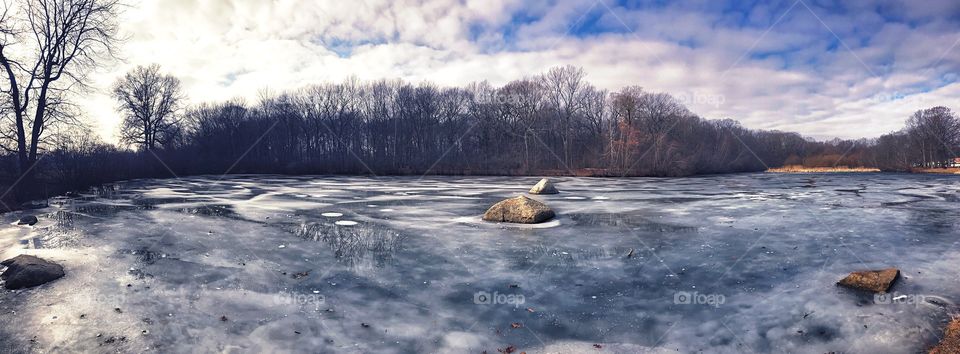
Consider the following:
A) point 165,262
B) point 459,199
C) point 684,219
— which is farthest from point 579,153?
point 165,262

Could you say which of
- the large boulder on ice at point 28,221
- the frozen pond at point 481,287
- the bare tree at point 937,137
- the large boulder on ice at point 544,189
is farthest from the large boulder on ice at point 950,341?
the bare tree at point 937,137

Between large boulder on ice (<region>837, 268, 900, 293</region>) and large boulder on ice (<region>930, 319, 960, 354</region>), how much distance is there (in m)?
1.12

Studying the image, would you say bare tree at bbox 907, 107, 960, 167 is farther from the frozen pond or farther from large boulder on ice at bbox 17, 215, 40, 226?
large boulder on ice at bbox 17, 215, 40, 226

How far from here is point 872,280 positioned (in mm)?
5855

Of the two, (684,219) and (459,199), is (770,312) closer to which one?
(684,219)

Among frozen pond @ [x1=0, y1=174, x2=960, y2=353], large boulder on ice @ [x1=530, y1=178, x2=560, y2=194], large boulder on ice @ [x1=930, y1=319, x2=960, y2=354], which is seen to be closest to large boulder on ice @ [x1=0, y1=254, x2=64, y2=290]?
frozen pond @ [x1=0, y1=174, x2=960, y2=353]

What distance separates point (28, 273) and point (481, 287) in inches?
244

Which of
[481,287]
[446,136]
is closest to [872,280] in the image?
[481,287]

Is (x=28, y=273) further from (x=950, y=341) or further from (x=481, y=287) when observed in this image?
(x=950, y=341)

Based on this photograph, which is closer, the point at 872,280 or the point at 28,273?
the point at 872,280

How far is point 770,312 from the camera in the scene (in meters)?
5.27

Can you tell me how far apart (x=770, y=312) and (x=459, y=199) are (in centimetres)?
1341

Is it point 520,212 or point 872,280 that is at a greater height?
point 520,212

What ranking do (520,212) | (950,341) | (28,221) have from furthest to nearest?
(520,212) → (28,221) → (950,341)
